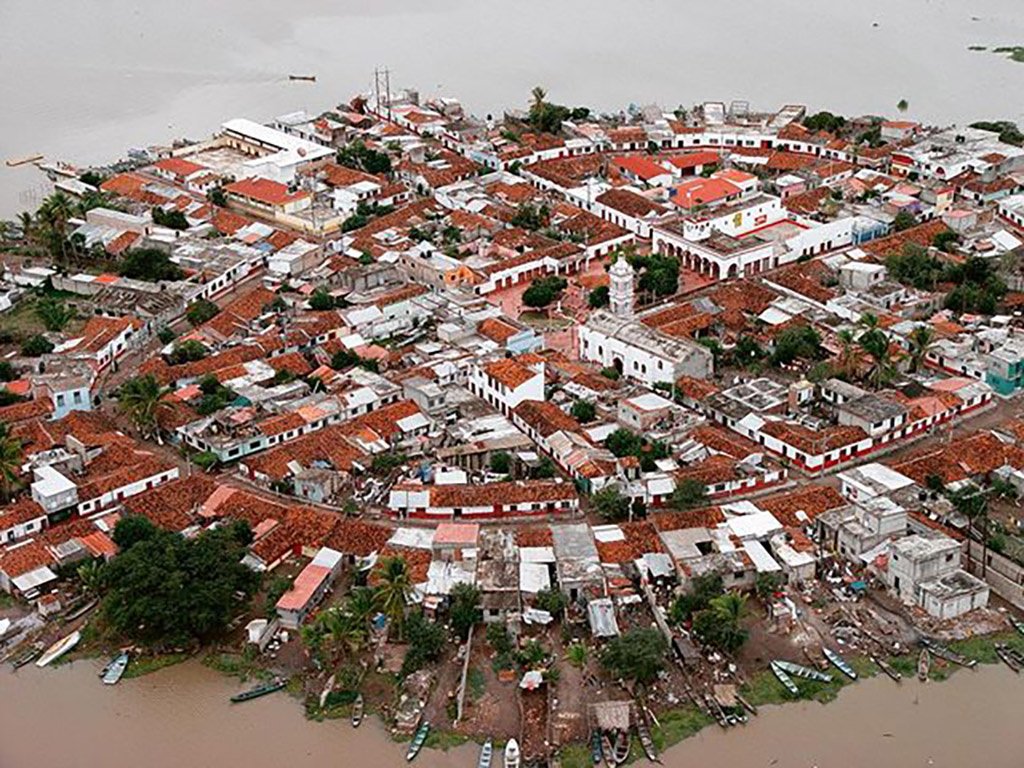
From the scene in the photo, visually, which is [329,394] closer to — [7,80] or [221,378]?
[221,378]

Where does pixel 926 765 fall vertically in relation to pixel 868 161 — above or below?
below

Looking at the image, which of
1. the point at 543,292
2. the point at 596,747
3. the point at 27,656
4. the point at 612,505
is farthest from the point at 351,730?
the point at 543,292

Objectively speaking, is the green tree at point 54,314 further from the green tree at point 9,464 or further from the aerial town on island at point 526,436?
the green tree at point 9,464

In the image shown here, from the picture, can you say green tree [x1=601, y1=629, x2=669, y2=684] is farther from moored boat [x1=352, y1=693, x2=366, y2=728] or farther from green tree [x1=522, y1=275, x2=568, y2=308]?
green tree [x1=522, y1=275, x2=568, y2=308]

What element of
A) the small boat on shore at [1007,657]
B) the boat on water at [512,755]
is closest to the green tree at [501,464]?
the boat on water at [512,755]

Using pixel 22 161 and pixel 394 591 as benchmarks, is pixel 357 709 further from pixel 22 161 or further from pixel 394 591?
pixel 22 161

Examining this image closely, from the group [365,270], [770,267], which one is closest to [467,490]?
[365,270]

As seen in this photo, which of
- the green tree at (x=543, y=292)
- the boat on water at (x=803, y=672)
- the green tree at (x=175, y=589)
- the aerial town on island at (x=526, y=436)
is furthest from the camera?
the green tree at (x=543, y=292)
